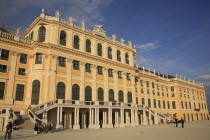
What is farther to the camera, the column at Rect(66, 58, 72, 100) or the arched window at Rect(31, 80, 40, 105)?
the column at Rect(66, 58, 72, 100)

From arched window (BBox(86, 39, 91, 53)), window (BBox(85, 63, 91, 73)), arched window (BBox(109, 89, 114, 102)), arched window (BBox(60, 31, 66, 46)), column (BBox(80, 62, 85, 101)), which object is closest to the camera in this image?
column (BBox(80, 62, 85, 101))

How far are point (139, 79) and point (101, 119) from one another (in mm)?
20632

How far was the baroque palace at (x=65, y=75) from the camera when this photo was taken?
1145 inches

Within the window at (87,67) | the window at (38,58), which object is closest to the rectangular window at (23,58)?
the window at (38,58)

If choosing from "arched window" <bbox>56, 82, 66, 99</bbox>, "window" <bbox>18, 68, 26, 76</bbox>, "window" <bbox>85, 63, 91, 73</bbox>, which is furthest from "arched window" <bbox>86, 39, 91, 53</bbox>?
"window" <bbox>18, 68, 26, 76</bbox>

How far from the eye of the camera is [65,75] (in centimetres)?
3319

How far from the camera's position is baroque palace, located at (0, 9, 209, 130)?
2909cm

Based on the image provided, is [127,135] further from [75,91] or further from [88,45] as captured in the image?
[88,45]

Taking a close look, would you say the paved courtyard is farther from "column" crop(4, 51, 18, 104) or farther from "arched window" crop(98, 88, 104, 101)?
"arched window" crop(98, 88, 104, 101)

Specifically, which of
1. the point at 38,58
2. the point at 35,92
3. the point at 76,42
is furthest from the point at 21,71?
the point at 76,42

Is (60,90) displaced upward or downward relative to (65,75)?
downward

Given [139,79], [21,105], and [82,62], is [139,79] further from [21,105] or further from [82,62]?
[21,105]

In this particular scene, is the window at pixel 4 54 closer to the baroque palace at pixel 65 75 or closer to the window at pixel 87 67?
the baroque palace at pixel 65 75

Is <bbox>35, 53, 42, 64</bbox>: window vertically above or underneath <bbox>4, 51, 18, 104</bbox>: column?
above
